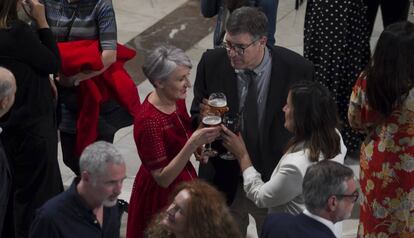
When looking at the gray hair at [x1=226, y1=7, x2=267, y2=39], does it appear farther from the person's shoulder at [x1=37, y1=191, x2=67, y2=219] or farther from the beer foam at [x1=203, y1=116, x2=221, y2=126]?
the person's shoulder at [x1=37, y1=191, x2=67, y2=219]

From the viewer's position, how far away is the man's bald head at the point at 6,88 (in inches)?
213

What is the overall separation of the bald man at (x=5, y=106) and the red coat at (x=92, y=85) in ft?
2.91

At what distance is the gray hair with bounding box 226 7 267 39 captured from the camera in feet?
18.7

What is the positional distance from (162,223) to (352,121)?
64.6 inches

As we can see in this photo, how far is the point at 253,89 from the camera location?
229 inches

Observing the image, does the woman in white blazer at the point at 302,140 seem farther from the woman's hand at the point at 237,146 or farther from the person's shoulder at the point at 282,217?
the person's shoulder at the point at 282,217

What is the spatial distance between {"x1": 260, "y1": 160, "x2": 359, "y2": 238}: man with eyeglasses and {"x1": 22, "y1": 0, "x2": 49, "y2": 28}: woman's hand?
215 cm


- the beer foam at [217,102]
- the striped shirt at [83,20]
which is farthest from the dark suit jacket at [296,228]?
the striped shirt at [83,20]

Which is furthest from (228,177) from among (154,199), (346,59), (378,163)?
(346,59)

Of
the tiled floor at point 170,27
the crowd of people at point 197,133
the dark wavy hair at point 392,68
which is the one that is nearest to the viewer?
the crowd of people at point 197,133

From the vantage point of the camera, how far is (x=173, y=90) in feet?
18.5

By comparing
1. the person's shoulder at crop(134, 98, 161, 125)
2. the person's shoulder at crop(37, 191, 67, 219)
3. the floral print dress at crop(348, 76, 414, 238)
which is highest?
the person's shoulder at crop(134, 98, 161, 125)

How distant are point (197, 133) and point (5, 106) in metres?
1.05

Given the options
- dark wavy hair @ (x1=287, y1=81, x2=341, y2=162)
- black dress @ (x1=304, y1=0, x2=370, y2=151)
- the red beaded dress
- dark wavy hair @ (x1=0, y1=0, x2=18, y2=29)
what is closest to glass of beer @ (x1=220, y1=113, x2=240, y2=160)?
the red beaded dress
